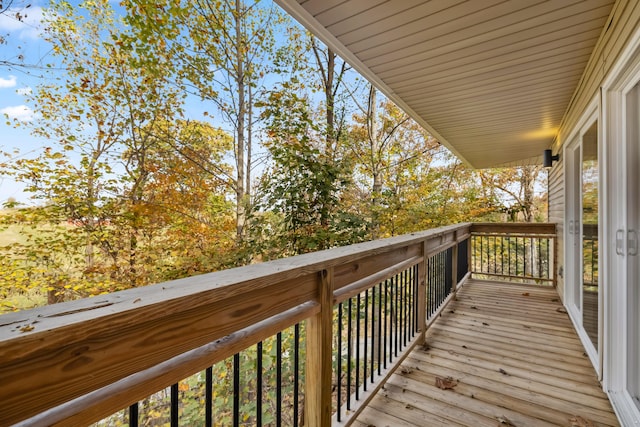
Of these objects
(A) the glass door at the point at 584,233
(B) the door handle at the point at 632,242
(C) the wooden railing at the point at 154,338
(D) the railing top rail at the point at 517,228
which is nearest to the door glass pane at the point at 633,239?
(B) the door handle at the point at 632,242

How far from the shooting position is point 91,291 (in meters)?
5.85

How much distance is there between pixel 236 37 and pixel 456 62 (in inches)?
224

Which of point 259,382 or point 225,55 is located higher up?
point 225,55

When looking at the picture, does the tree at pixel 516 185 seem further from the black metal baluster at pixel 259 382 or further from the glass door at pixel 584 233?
the black metal baluster at pixel 259 382

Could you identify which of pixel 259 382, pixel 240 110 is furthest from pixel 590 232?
pixel 240 110

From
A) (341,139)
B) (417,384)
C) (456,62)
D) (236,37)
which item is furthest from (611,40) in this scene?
(236,37)

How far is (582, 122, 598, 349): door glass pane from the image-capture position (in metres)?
2.22

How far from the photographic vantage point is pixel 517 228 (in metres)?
4.66

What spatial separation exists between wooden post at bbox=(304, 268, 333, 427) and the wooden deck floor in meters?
0.60

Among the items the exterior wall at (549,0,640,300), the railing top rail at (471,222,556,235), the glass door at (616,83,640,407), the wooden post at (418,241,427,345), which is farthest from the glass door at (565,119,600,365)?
the railing top rail at (471,222,556,235)

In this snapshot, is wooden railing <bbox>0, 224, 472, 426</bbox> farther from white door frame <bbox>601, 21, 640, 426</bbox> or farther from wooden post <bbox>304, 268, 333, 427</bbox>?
white door frame <bbox>601, 21, 640, 426</bbox>

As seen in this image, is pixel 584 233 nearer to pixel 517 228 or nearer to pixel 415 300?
pixel 415 300

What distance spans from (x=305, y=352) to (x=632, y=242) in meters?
1.87

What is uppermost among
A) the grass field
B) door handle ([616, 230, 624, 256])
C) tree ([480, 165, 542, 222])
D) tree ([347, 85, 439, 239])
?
tree ([347, 85, 439, 239])
